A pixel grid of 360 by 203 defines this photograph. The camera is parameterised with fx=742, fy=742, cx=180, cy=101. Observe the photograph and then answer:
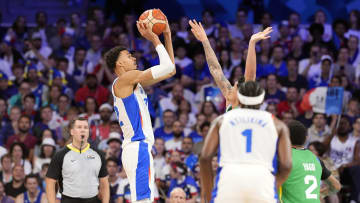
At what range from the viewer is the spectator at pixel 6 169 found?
1305cm

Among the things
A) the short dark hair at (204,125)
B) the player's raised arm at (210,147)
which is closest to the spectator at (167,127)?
the short dark hair at (204,125)

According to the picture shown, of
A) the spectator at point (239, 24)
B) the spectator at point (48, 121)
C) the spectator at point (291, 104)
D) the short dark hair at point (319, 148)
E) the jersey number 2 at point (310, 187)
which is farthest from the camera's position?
the spectator at point (239, 24)

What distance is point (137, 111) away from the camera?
8305 mm

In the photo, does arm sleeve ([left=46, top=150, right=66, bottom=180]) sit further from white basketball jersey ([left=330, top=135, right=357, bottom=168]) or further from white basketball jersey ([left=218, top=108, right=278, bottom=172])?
white basketball jersey ([left=330, top=135, right=357, bottom=168])

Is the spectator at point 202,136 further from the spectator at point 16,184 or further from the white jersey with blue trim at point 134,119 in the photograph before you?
the white jersey with blue trim at point 134,119

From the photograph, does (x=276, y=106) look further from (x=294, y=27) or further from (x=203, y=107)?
(x=294, y=27)

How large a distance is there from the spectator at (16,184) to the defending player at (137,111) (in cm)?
494

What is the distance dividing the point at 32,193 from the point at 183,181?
253cm

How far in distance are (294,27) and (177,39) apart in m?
2.65

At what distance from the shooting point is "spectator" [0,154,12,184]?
1305 cm

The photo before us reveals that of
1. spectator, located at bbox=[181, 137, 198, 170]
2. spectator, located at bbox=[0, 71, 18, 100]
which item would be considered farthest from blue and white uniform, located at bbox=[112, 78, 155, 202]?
spectator, located at bbox=[0, 71, 18, 100]

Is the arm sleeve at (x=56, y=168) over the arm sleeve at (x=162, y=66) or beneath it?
beneath

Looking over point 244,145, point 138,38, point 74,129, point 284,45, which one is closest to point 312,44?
point 284,45

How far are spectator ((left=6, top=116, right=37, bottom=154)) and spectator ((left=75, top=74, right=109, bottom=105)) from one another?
142 cm
